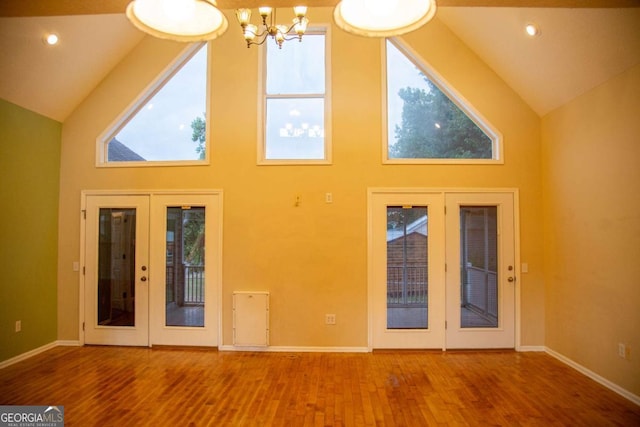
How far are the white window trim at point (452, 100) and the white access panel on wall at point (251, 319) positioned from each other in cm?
229

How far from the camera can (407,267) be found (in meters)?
3.98

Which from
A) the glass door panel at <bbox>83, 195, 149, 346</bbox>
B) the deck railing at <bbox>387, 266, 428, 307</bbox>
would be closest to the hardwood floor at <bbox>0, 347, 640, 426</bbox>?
the glass door panel at <bbox>83, 195, 149, 346</bbox>

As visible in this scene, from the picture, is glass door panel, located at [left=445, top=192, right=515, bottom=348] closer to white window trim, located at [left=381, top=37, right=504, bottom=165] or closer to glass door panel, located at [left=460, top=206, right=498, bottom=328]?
glass door panel, located at [left=460, top=206, right=498, bottom=328]

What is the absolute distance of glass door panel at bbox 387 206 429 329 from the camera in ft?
13.0

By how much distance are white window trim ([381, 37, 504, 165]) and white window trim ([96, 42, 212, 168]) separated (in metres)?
2.21

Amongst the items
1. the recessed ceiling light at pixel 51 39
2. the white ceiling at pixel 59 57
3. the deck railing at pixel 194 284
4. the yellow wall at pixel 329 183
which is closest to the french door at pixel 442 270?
the yellow wall at pixel 329 183

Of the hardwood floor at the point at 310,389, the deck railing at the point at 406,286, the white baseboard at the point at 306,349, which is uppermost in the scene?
the deck railing at the point at 406,286

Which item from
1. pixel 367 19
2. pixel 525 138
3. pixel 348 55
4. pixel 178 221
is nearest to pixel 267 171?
pixel 178 221

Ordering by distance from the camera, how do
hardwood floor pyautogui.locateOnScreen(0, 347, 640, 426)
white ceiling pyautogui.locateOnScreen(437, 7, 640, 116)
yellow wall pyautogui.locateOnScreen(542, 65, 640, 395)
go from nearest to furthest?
1. hardwood floor pyautogui.locateOnScreen(0, 347, 640, 426)
2. white ceiling pyautogui.locateOnScreen(437, 7, 640, 116)
3. yellow wall pyautogui.locateOnScreen(542, 65, 640, 395)

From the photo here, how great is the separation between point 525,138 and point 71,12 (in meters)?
4.63

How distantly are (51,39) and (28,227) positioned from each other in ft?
6.91

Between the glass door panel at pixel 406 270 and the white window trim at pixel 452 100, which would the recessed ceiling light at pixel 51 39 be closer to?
the white window trim at pixel 452 100

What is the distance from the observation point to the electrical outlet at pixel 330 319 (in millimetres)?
3934

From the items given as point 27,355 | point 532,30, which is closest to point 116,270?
point 27,355
